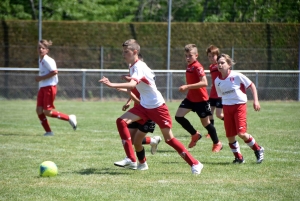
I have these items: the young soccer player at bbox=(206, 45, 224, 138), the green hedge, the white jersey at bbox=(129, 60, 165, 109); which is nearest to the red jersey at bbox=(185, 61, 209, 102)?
the young soccer player at bbox=(206, 45, 224, 138)

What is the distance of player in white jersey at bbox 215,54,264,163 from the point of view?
831cm

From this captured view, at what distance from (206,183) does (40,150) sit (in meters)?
4.04

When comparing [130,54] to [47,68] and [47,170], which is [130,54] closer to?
[47,170]

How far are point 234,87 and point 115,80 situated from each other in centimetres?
1544

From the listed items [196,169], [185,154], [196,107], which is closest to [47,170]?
[185,154]

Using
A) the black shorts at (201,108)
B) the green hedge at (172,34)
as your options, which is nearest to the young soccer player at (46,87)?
the black shorts at (201,108)

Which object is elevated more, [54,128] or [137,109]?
[137,109]

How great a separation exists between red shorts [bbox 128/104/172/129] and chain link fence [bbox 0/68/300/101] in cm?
1556

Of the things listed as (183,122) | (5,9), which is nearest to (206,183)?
(183,122)

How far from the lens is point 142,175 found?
7.37 meters

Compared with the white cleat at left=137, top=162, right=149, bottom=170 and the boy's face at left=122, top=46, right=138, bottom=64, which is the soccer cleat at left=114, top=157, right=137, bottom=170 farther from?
the boy's face at left=122, top=46, right=138, bottom=64

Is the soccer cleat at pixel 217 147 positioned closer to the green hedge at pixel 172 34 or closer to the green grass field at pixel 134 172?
the green grass field at pixel 134 172

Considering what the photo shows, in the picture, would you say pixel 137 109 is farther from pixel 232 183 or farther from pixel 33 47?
pixel 33 47

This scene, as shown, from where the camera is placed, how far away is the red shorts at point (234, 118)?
27.2 feet
